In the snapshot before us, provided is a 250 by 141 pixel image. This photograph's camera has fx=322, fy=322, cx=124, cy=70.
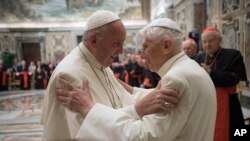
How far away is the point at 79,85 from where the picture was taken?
5.57 ft

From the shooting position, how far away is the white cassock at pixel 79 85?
168cm

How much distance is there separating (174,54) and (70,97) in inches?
22.1

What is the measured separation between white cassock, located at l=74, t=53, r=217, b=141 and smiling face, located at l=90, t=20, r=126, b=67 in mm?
420

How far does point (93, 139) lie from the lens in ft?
4.98

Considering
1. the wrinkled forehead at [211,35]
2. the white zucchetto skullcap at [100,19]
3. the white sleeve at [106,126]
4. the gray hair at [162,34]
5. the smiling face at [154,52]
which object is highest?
the white zucchetto skullcap at [100,19]

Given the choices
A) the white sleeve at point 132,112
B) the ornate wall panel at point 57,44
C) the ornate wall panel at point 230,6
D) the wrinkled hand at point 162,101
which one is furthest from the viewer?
the ornate wall panel at point 57,44

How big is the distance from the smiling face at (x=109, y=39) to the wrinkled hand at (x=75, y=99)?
0.37 m

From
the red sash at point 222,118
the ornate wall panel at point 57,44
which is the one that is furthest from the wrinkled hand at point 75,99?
the ornate wall panel at point 57,44

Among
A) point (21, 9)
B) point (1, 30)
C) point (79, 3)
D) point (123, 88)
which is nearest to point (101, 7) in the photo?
point (79, 3)

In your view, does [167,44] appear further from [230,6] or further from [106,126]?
[230,6]

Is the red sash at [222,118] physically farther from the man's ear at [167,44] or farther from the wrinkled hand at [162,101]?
the wrinkled hand at [162,101]

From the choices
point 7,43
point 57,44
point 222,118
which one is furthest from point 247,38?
point 7,43

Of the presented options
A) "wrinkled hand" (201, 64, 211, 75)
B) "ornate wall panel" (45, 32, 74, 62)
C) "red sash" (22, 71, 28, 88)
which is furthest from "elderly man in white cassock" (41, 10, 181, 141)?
"ornate wall panel" (45, 32, 74, 62)

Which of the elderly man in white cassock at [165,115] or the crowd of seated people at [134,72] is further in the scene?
the crowd of seated people at [134,72]
